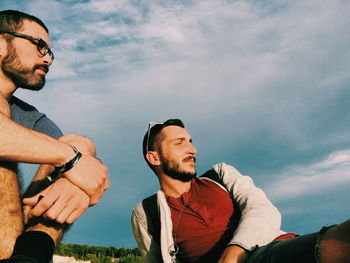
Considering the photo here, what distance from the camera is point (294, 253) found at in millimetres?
2596

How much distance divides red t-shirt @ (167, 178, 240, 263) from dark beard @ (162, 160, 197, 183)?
451mm

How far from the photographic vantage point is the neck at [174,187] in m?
5.64

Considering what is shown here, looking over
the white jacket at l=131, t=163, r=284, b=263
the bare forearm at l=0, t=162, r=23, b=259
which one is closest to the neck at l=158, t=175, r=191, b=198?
the white jacket at l=131, t=163, r=284, b=263

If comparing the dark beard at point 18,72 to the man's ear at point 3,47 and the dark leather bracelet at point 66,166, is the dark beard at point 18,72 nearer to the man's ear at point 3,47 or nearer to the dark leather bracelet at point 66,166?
the man's ear at point 3,47

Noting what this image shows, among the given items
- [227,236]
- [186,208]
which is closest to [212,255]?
[227,236]

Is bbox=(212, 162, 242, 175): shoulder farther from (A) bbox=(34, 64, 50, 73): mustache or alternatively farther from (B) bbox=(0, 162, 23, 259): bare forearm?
(B) bbox=(0, 162, 23, 259): bare forearm

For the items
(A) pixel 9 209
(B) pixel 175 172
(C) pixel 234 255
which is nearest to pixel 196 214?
(B) pixel 175 172

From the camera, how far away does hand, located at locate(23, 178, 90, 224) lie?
2576mm

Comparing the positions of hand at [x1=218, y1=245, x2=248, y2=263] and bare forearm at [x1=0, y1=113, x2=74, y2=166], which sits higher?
bare forearm at [x1=0, y1=113, x2=74, y2=166]

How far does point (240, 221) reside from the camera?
4426 millimetres

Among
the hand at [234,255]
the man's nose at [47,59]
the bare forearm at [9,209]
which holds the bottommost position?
the hand at [234,255]

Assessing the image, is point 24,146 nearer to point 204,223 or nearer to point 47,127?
point 47,127

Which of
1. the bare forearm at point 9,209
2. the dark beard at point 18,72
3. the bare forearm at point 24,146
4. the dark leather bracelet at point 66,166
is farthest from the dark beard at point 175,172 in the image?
the bare forearm at point 9,209

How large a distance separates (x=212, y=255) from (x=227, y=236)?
0.31 m
